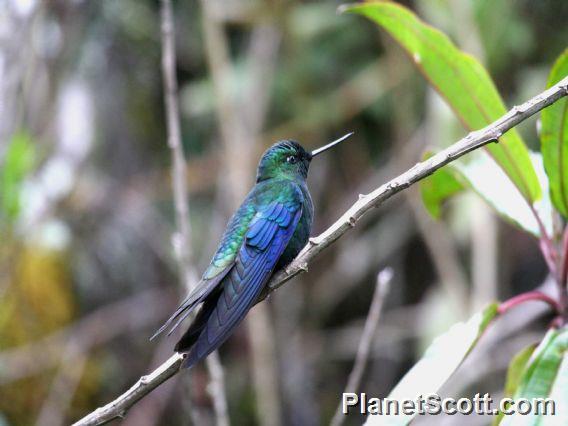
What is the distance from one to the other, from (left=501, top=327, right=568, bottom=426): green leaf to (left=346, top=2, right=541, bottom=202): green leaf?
386 mm

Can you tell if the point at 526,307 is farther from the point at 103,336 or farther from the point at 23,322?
the point at 23,322

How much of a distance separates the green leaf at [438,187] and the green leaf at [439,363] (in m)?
0.40

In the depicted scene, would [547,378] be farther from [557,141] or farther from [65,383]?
[65,383]

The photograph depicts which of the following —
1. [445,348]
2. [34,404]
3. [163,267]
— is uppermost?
[163,267]

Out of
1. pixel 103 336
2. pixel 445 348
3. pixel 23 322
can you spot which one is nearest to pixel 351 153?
pixel 103 336

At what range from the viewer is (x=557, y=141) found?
168cm

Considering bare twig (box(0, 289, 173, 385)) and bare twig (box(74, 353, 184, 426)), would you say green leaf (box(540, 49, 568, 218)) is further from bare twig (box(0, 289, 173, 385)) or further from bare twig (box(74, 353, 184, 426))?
bare twig (box(0, 289, 173, 385))

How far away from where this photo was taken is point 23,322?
4.36m

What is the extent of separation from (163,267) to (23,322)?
1.00 meters

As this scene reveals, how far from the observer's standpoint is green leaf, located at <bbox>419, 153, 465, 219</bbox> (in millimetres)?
1940

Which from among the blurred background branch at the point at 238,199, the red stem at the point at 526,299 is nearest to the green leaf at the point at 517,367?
the red stem at the point at 526,299

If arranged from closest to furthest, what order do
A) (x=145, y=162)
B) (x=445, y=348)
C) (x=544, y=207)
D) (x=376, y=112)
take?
1. (x=445, y=348)
2. (x=544, y=207)
3. (x=376, y=112)
4. (x=145, y=162)

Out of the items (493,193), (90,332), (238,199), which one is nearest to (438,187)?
(493,193)

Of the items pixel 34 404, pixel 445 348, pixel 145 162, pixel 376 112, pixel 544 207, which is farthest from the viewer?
pixel 145 162
